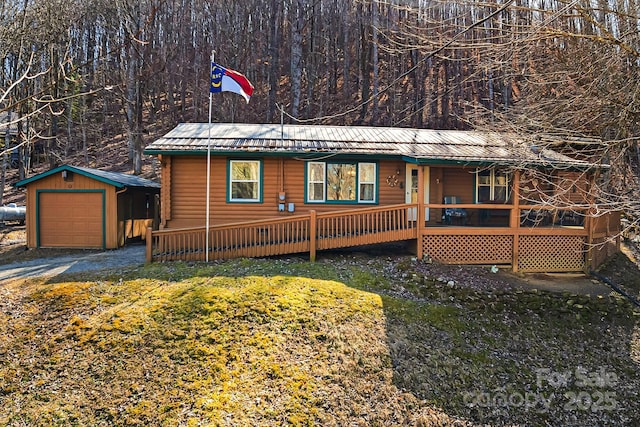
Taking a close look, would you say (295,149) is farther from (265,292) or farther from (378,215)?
(265,292)

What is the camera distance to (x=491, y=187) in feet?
42.4

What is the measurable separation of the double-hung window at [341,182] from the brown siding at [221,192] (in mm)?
246

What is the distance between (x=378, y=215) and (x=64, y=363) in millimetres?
7214

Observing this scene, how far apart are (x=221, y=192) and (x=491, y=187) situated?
848 centimetres

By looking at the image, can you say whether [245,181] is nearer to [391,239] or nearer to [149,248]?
[149,248]

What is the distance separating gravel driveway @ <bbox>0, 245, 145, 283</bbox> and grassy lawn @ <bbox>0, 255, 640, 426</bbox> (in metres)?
0.94

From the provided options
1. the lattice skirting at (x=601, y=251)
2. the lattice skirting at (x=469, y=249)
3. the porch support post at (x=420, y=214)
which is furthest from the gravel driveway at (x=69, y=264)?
the lattice skirting at (x=601, y=251)

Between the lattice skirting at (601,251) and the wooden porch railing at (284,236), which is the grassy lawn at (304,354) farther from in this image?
the lattice skirting at (601,251)

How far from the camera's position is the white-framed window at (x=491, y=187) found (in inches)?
506

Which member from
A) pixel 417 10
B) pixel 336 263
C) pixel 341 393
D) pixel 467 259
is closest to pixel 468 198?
pixel 467 259

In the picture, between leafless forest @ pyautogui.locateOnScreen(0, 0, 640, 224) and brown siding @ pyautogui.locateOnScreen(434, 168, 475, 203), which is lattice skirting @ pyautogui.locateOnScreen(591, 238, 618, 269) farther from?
leafless forest @ pyautogui.locateOnScreen(0, 0, 640, 224)

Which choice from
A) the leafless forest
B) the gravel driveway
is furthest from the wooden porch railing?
the leafless forest

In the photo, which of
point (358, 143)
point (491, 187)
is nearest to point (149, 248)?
point (358, 143)

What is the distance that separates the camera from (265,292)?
284 inches
